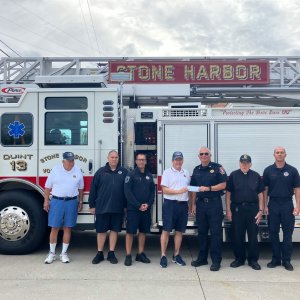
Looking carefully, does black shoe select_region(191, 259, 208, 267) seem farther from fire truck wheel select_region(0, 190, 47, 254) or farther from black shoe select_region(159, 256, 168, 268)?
fire truck wheel select_region(0, 190, 47, 254)

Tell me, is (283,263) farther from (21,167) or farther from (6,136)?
(6,136)

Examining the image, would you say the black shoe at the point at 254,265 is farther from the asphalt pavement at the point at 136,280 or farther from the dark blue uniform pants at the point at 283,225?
the dark blue uniform pants at the point at 283,225

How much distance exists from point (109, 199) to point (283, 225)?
2549mm

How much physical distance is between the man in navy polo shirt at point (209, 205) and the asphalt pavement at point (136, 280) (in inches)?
9.8

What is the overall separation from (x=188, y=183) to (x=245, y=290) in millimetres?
1757

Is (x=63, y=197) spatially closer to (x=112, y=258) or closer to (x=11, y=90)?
(x=112, y=258)

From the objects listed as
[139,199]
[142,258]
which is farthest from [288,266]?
[139,199]

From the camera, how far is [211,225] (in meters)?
5.96

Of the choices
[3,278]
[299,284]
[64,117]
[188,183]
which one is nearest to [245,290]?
[299,284]

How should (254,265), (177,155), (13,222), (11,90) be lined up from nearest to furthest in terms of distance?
(254,265), (177,155), (13,222), (11,90)

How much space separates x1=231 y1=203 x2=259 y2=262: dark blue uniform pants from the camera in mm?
5926

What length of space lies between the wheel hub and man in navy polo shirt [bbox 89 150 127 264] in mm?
1116

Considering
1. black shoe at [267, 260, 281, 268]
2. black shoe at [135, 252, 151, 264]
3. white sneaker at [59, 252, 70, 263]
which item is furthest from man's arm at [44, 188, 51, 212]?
black shoe at [267, 260, 281, 268]

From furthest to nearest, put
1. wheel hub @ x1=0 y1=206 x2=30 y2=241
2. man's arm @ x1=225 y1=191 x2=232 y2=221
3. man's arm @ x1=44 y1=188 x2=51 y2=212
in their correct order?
wheel hub @ x1=0 y1=206 x2=30 y2=241
man's arm @ x1=44 y1=188 x2=51 y2=212
man's arm @ x1=225 y1=191 x2=232 y2=221
